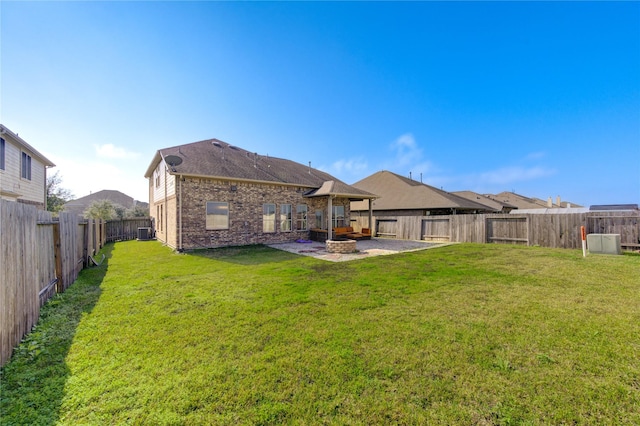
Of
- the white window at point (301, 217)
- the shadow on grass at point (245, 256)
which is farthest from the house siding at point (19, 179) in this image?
the white window at point (301, 217)

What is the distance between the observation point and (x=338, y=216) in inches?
676

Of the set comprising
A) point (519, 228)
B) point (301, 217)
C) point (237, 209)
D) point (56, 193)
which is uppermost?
point (56, 193)

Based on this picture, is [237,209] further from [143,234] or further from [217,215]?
[143,234]

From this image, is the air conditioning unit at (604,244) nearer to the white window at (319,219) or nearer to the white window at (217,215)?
the white window at (319,219)

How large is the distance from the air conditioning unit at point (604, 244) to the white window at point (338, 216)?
38.9 feet

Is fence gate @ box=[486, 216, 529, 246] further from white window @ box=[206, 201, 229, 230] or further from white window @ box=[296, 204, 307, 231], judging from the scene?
white window @ box=[206, 201, 229, 230]

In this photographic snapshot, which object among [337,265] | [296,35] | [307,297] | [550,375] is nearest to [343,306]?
[307,297]

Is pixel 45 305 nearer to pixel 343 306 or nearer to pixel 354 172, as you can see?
pixel 343 306

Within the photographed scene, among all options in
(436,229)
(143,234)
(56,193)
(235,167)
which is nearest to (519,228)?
(436,229)

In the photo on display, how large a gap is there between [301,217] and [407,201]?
10914 mm

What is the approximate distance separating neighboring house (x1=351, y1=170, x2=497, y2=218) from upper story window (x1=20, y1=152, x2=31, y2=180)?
2057 centimetres

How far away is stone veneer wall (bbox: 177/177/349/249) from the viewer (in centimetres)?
1189

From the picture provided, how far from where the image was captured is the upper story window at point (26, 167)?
13.2 meters

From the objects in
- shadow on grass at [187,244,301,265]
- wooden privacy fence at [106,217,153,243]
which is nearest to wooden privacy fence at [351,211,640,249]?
shadow on grass at [187,244,301,265]
